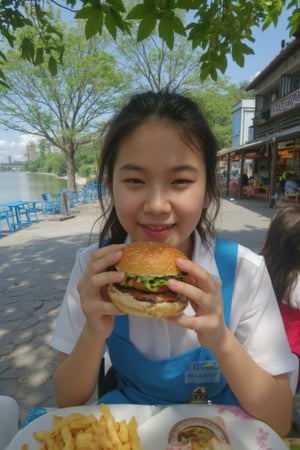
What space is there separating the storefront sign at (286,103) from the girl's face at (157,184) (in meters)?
15.2

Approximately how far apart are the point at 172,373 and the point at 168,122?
1.14 meters

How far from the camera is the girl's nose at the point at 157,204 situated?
1.29 meters

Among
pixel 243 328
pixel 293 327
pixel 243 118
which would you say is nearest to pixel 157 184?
pixel 243 328

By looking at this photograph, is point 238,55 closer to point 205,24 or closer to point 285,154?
point 205,24

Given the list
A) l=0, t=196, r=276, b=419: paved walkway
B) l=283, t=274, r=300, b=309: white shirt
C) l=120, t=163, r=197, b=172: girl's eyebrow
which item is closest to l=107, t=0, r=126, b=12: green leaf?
l=120, t=163, r=197, b=172: girl's eyebrow

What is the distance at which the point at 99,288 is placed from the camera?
124cm

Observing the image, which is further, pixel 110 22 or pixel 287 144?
pixel 287 144

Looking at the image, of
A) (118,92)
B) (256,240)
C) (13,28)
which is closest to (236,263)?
(13,28)

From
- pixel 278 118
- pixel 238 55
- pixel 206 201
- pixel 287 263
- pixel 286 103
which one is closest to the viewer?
pixel 206 201

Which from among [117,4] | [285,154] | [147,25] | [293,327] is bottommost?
[293,327]

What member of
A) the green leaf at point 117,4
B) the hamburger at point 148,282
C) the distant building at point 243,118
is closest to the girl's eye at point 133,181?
the hamburger at point 148,282

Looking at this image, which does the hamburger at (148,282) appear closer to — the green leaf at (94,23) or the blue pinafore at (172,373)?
the blue pinafore at (172,373)

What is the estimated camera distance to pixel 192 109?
166cm

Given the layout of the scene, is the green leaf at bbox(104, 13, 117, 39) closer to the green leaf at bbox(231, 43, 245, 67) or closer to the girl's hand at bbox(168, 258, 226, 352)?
the green leaf at bbox(231, 43, 245, 67)
